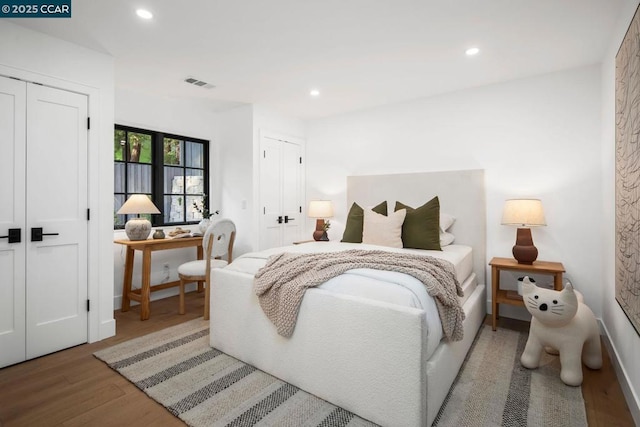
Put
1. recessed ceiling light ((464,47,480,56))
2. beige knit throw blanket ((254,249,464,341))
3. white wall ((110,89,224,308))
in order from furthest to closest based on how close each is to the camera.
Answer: white wall ((110,89,224,308)) < recessed ceiling light ((464,47,480,56)) < beige knit throw blanket ((254,249,464,341))

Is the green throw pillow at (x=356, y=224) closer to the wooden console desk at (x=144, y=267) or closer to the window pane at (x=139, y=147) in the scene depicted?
the wooden console desk at (x=144, y=267)

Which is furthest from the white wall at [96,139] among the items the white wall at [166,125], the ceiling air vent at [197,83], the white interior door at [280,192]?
the white interior door at [280,192]

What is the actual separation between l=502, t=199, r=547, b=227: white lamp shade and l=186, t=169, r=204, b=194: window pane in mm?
3785

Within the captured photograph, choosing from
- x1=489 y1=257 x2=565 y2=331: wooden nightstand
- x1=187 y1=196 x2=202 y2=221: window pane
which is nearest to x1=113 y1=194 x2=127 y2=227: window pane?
x1=187 y1=196 x2=202 y2=221: window pane

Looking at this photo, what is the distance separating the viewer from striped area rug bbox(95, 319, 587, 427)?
1.75 meters

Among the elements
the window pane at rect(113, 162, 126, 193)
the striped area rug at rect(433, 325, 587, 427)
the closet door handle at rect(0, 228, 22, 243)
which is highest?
the window pane at rect(113, 162, 126, 193)

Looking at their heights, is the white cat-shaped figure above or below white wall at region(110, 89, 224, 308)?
below

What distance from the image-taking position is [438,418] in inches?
68.9

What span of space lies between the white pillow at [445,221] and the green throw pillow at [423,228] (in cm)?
30

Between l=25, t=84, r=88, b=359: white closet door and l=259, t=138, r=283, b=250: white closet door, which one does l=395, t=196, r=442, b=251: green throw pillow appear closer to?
l=259, t=138, r=283, b=250: white closet door

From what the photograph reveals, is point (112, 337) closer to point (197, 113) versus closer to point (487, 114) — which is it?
point (197, 113)

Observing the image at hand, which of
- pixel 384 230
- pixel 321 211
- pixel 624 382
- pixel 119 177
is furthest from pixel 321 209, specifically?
pixel 624 382

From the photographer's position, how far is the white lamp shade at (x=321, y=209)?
4.35 metres

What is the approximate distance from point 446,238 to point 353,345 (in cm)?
209
